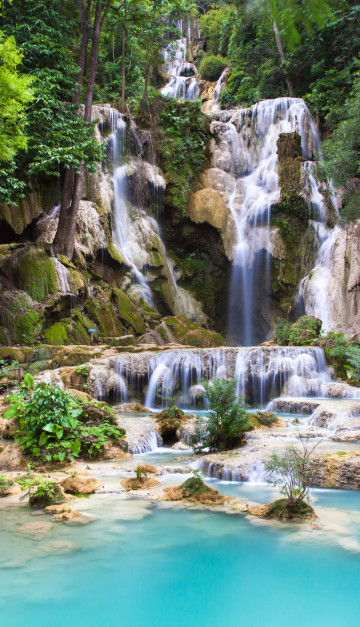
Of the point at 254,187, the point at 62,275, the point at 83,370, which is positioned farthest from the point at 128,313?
the point at 254,187

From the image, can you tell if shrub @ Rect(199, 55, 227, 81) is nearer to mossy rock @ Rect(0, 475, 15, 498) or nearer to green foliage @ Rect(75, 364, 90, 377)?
green foliage @ Rect(75, 364, 90, 377)

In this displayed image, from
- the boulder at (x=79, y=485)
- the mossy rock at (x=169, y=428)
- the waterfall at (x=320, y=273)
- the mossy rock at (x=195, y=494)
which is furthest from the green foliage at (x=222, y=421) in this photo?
the waterfall at (x=320, y=273)

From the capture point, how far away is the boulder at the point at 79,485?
205 inches

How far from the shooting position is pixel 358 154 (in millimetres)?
18109

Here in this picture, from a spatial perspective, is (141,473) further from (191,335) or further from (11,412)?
(191,335)

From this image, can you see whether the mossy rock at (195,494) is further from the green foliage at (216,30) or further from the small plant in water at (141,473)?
the green foliage at (216,30)

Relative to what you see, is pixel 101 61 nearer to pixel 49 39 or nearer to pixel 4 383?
pixel 49 39

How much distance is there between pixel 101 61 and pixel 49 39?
9.33 m

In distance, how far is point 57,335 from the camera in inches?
559

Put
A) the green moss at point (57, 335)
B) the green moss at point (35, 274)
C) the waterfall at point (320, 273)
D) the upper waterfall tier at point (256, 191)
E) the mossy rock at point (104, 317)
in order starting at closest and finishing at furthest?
the green moss at point (57, 335)
the green moss at point (35, 274)
the mossy rock at point (104, 317)
the waterfall at point (320, 273)
the upper waterfall tier at point (256, 191)

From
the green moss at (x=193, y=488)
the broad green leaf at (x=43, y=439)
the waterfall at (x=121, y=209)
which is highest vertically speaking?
the waterfall at (x=121, y=209)

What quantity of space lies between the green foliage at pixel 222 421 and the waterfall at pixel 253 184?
50.8 ft

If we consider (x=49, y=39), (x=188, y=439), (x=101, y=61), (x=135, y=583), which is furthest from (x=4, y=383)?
(x=101, y=61)

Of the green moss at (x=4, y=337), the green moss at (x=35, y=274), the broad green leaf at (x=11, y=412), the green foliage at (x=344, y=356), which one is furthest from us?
the green moss at (x=35, y=274)
